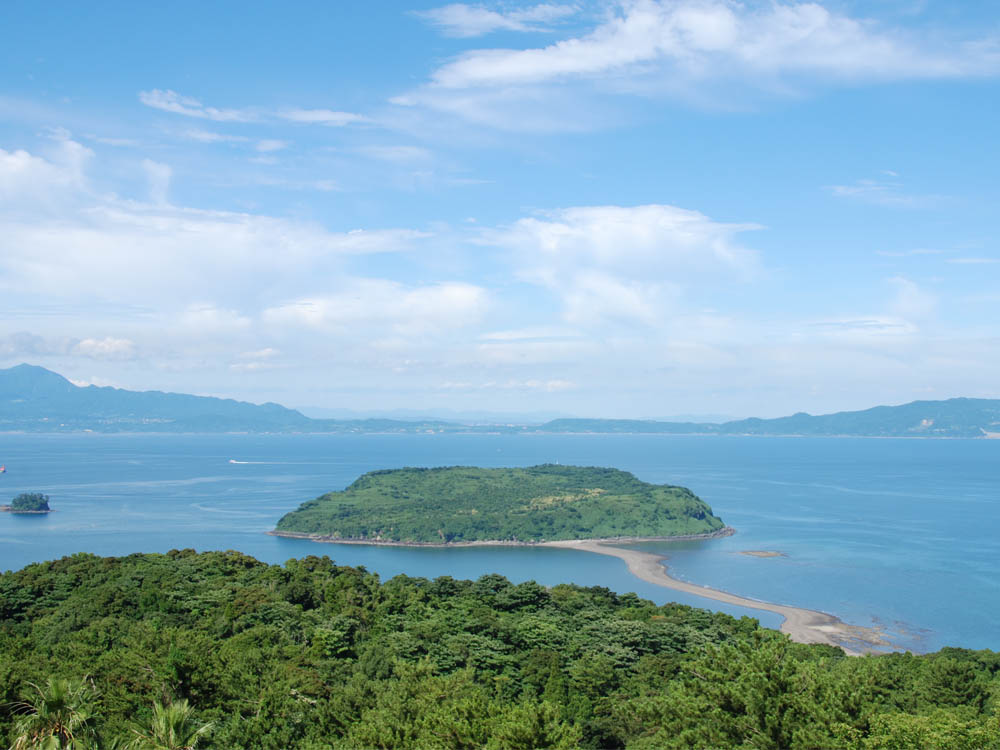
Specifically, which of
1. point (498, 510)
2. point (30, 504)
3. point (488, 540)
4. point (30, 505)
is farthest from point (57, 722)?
point (30, 504)

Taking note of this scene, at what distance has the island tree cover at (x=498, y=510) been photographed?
95.8 metres

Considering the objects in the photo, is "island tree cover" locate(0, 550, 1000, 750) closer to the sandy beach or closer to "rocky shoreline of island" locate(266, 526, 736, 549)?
the sandy beach

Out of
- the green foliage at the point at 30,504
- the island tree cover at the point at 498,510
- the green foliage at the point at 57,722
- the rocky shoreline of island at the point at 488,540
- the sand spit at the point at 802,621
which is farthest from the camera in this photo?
the green foliage at the point at 30,504

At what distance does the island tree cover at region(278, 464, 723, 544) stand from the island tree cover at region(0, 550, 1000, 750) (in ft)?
168

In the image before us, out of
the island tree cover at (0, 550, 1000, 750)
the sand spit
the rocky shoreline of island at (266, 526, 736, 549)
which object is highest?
the island tree cover at (0, 550, 1000, 750)

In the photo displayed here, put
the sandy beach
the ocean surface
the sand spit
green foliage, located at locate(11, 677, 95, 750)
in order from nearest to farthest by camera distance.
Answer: green foliage, located at locate(11, 677, 95, 750), the sand spit, the sandy beach, the ocean surface

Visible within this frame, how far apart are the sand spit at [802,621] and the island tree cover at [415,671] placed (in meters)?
11.9

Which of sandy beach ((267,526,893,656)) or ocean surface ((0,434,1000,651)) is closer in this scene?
sandy beach ((267,526,893,656))

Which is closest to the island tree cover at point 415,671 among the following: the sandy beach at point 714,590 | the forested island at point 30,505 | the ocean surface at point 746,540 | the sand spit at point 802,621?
the sandy beach at point 714,590

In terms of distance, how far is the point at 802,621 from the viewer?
54.7 m

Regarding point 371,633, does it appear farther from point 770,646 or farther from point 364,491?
point 364,491

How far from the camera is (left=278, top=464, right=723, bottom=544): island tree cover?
314 feet

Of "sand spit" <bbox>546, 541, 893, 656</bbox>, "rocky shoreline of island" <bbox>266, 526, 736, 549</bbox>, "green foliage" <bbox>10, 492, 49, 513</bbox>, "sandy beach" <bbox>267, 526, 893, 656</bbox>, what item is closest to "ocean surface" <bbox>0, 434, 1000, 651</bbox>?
"sand spit" <bbox>546, 541, 893, 656</bbox>

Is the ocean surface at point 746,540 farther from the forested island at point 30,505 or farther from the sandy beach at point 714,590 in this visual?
the forested island at point 30,505
